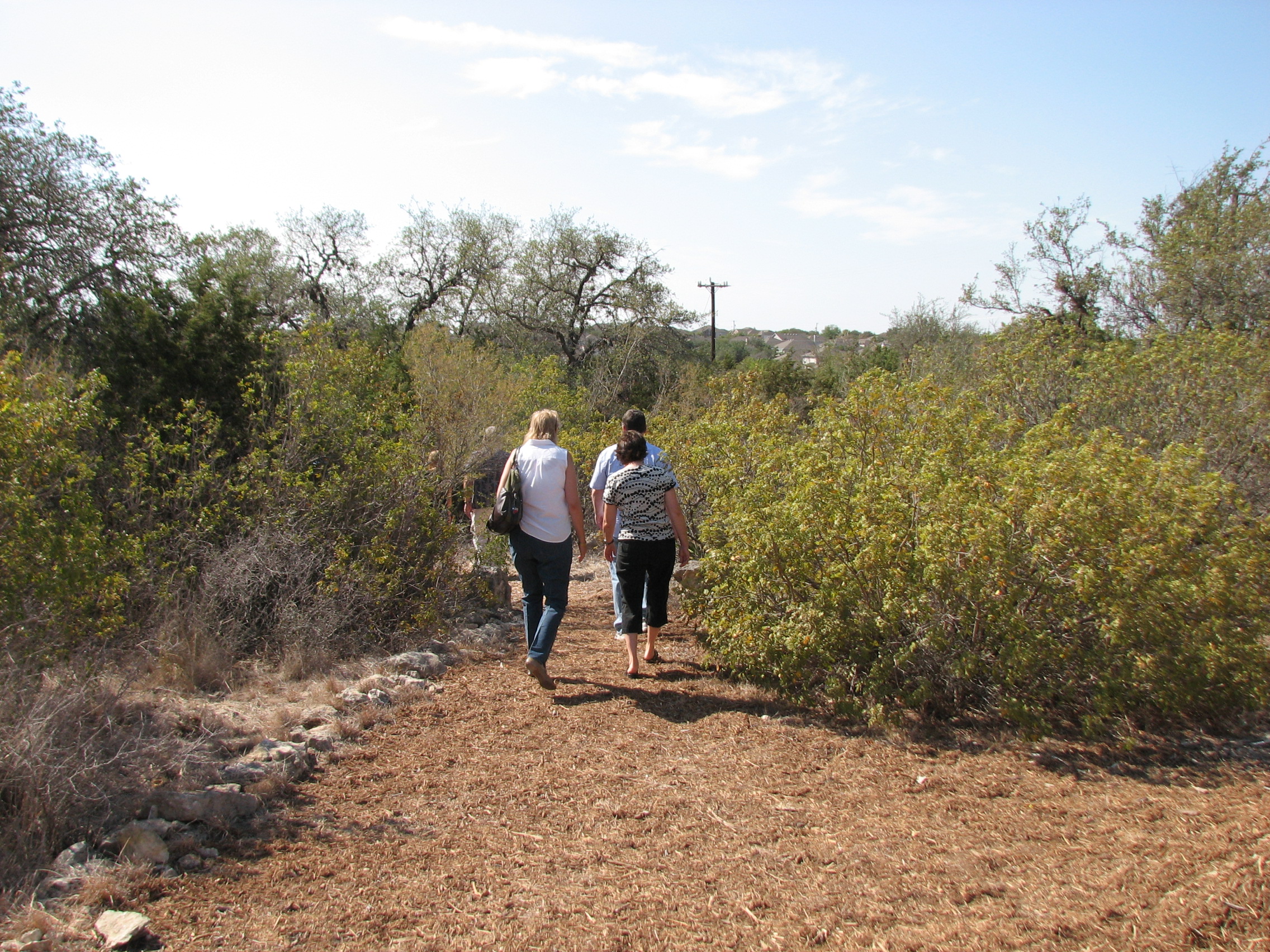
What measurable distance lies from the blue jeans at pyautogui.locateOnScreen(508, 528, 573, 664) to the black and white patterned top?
415 mm

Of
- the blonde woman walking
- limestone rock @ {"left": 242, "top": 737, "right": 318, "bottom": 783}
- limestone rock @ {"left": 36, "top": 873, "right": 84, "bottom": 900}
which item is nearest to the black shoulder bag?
the blonde woman walking

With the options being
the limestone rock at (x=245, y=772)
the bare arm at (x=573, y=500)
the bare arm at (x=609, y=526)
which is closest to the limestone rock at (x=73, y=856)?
the limestone rock at (x=245, y=772)

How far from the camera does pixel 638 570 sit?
5.32 meters

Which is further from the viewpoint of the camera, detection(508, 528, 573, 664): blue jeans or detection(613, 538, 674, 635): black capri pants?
detection(613, 538, 674, 635): black capri pants

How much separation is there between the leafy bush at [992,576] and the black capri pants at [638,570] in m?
0.47

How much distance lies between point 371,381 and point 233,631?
2902 mm

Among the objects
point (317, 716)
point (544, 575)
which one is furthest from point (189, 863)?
point (544, 575)

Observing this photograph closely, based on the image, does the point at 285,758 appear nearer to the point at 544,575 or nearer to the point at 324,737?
the point at 324,737

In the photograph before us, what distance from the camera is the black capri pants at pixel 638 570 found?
17.3ft

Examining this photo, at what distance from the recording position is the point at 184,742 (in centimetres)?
363

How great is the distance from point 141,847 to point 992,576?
3.56 m

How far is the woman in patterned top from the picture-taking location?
17.0 ft

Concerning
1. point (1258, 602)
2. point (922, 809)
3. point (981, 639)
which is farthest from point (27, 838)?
point (1258, 602)

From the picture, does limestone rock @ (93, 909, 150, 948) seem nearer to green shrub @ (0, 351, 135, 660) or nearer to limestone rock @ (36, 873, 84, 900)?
limestone rock @ (36, 873, 84, 900)
